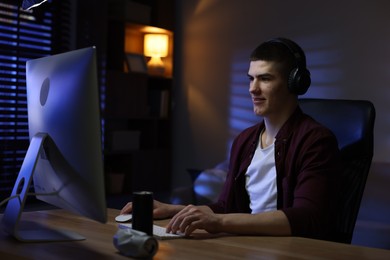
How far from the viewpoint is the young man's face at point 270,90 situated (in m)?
1.77

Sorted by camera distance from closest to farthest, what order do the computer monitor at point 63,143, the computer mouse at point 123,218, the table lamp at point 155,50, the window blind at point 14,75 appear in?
the computer monitor at point 63,143 → the computer mouse at point 123,218 → the window blind at point 14,75 → the table lamp at point 155,50

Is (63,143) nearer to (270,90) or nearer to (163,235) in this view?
(163,235)

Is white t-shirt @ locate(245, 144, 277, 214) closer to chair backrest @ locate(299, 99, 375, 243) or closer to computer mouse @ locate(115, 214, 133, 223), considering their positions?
chair backrest @ locate(299, 99, 375, 243)

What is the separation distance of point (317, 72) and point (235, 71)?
0.67 m

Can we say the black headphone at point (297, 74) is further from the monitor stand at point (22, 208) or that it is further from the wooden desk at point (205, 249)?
the monitor stand at point (22, 208)

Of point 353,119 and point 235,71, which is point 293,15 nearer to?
point 235,71

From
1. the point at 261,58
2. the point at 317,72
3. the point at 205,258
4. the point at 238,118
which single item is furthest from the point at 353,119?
the point at 238,118

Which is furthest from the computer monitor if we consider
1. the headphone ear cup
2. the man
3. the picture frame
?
the picture frame

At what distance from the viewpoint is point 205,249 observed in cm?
118

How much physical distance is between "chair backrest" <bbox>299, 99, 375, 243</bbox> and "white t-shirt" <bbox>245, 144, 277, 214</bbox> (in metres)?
0.24

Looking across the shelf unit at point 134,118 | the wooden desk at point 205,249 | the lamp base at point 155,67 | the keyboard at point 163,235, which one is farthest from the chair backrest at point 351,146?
the lamp base at point 155,67

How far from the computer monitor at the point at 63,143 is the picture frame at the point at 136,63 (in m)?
2.63

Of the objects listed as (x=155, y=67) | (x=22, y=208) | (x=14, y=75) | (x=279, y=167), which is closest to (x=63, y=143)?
(x=22, y=208)

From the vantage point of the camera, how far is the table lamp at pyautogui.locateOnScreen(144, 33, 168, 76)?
4.24 m
